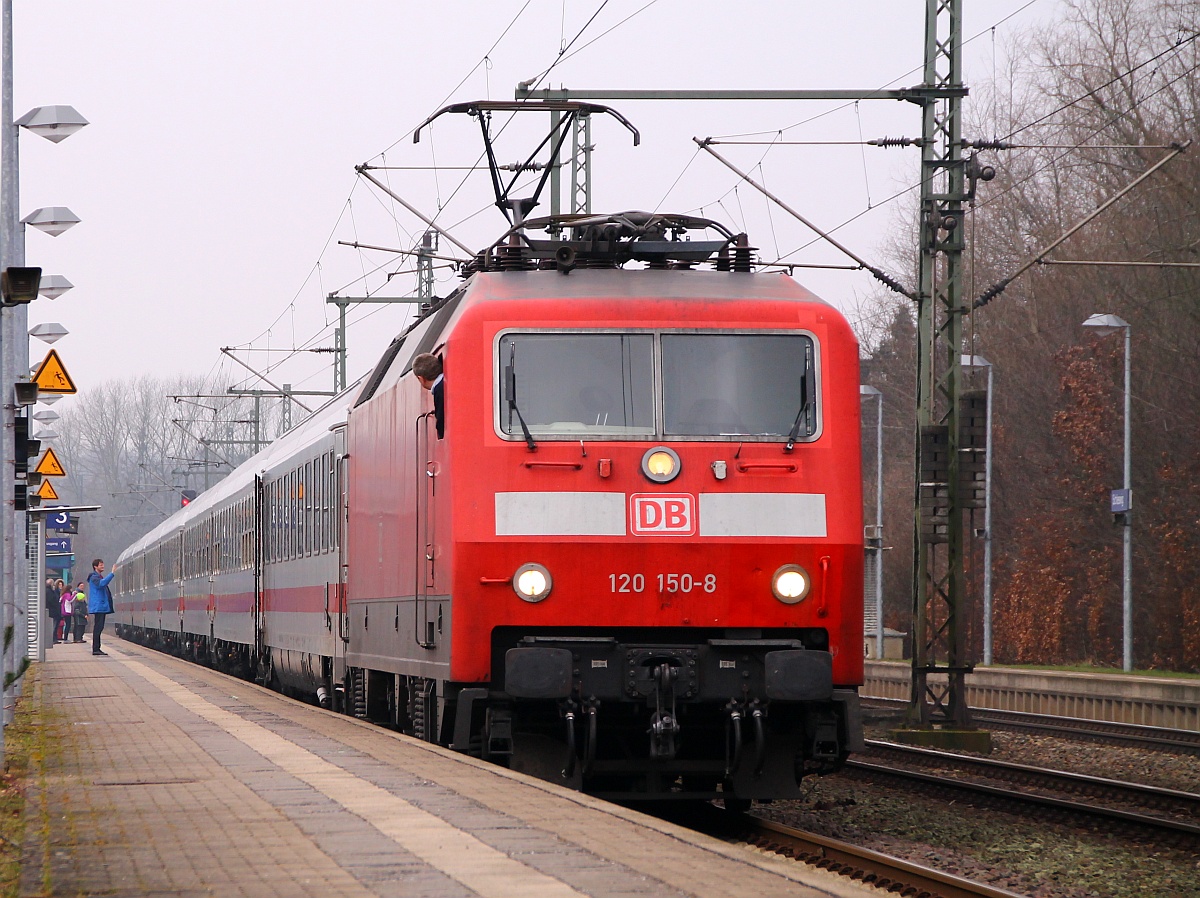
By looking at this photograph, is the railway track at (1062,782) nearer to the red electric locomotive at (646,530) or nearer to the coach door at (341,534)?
the red electric locomotive at (646,530)

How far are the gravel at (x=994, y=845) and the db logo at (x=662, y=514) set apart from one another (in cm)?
213

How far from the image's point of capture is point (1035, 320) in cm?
4184

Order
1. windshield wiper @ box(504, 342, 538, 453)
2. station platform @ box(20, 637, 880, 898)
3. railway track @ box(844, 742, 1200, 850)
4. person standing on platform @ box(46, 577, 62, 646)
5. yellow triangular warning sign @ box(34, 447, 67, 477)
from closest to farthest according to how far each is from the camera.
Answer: station platform @ box(20, 637, 880, 898), windshield wiper @ box(504, 342, 538, 453), railway track @ box(844, 742, 1200, 850), yellow triangular warning sign @ box(34, 447, 67, 477), person standing on platform @ box(46, 577, 62, 646)

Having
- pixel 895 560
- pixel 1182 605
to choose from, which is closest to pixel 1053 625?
pixel 1182 605

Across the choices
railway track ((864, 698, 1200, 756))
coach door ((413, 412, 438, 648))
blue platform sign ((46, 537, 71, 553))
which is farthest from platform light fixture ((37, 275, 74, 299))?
blue platform sign ((46, 537, 71, 553))

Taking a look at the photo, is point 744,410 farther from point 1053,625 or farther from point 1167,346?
point 1053,625

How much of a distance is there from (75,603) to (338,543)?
113 feet

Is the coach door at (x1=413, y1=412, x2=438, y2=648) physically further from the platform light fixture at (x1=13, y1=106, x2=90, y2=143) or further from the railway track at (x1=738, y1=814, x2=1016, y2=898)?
the platform light fixture at (x1=13, y1=106, x2=90, y2=143)

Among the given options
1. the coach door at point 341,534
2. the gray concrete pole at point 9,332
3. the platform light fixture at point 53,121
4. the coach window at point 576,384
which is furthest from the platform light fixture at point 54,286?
the coach window at point 576,384

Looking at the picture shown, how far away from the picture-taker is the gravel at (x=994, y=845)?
9.29 meters

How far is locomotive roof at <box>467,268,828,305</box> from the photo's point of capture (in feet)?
34.2

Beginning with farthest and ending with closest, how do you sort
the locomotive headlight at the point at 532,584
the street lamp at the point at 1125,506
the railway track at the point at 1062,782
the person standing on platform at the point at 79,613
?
the person standing on platform at the point at 79,613
the street lamp at the point at 1125,506
the railway track at the point at 1062,782
the locomotive headlight at the point at 532,584

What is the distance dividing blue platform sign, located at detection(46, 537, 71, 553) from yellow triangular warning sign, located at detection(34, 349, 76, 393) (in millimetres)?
24263

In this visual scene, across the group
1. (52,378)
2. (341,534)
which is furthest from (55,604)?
(341,534)
